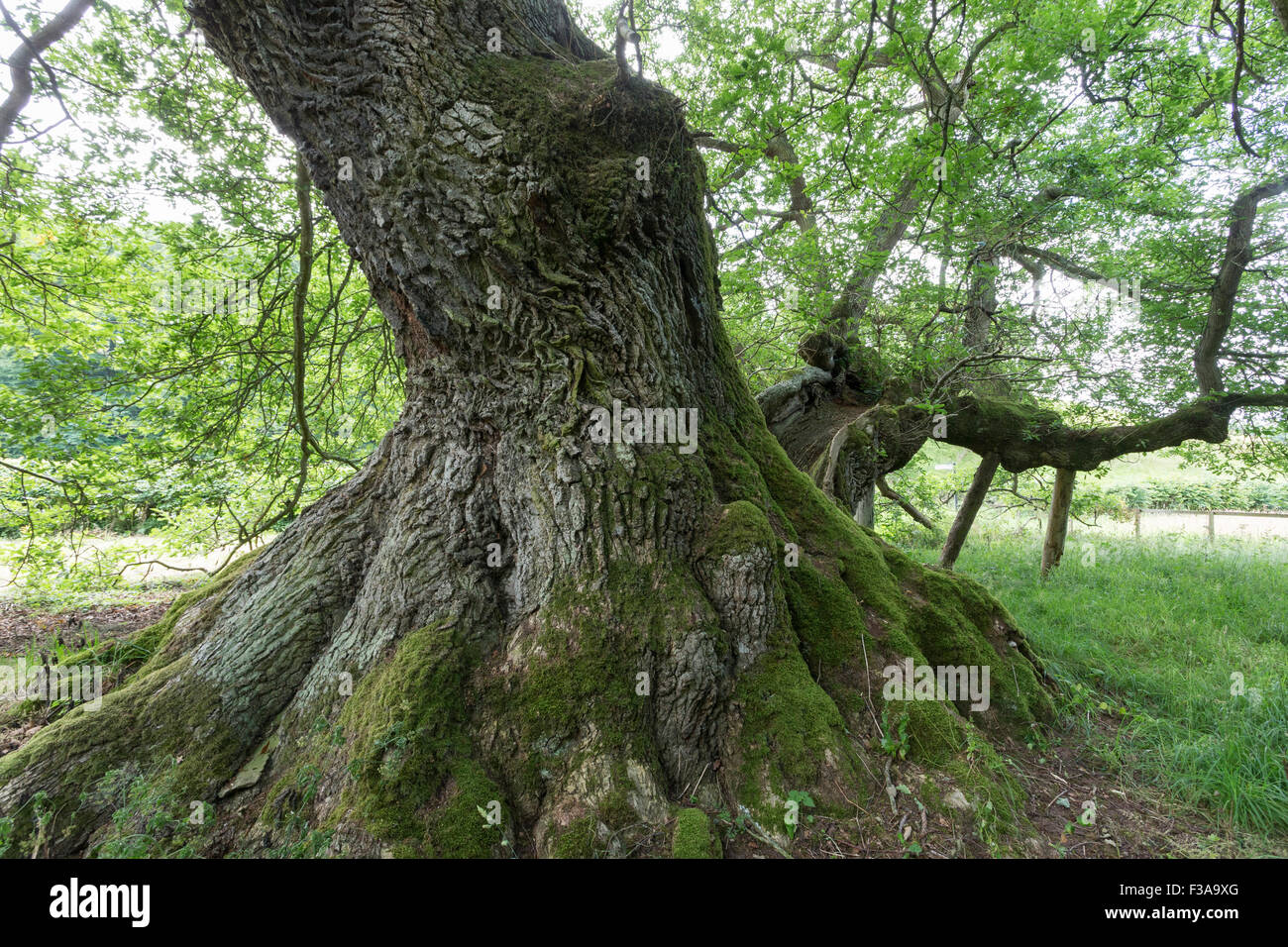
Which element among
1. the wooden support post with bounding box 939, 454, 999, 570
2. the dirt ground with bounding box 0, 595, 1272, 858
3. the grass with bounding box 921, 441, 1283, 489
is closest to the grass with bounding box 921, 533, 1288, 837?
the dirt ground with bounding box 0, 595, 1272, 858

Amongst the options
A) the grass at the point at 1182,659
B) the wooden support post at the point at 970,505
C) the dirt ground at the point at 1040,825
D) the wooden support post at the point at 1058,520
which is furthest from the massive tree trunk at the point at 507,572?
the wooden support post at the point at 1058,520

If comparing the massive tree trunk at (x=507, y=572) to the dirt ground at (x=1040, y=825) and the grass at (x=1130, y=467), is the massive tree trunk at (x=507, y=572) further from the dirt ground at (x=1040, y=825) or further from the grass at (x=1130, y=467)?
the grass at (x=1130, y=467)

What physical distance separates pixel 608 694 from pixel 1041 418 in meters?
7.83

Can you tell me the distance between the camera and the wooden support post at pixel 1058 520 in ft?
27.0

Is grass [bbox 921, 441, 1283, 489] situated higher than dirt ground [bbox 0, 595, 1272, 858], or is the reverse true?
grass [bbox 921, 441, 1283, 489]

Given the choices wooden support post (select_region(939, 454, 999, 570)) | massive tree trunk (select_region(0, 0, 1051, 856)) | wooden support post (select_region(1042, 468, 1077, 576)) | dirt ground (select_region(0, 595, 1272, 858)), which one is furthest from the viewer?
wooden support post (select_region(1042, 468, 1077, 576))

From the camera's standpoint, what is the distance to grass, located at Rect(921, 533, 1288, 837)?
2.66 m

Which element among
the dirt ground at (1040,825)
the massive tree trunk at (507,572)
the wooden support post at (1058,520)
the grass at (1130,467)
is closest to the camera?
the dirt ground at (1040,825)

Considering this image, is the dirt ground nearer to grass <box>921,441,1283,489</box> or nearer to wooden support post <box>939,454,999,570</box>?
wooden support post <box>939,454,999,570</box>

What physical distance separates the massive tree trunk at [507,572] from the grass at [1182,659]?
0.72m

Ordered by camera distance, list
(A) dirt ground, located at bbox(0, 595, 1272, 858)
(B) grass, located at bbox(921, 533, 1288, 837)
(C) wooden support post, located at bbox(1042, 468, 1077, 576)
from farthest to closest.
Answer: (C) wooden support post, located at bbox(1042, 468, 1077, 576) → (B) grass, located at bbox(921, 533, 1288, 837) → (A) dirt ground, located at bbox(0, 595, 1272, 858)

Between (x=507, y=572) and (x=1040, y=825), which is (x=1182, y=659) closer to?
(x=1040, y=825)

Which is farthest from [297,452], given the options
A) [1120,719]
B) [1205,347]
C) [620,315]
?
[1205,347]

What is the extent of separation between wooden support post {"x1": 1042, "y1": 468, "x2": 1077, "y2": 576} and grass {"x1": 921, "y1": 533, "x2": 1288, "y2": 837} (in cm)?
23
